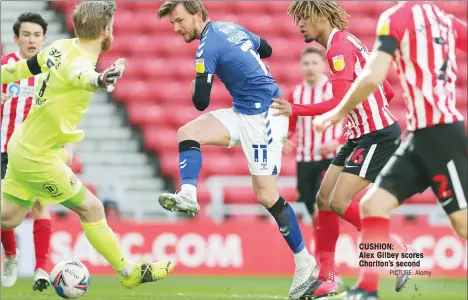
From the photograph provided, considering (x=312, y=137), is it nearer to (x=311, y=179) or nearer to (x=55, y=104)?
(x=311, y=179)

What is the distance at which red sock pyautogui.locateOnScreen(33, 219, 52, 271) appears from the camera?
780 cm

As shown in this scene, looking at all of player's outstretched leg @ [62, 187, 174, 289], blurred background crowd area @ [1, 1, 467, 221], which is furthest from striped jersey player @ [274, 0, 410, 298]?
blurred background crowd area @ [1, 1, 467, 221]

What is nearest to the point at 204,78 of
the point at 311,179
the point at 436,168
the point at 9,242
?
the point at 436,168

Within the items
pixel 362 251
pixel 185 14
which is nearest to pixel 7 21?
pixel 185 14

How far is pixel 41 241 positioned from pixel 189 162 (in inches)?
78.0

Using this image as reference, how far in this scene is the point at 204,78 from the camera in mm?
6547

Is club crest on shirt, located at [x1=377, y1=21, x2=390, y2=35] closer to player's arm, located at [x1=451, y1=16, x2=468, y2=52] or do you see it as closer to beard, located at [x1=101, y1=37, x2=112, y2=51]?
player's arm, located at [x1=451, y1=16, x2=468, y2=52]

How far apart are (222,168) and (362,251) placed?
8.68 meters

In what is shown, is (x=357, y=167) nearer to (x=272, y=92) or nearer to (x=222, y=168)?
(x=272, y=92)

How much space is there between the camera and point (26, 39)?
816cm

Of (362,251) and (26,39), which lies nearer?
(362,251)

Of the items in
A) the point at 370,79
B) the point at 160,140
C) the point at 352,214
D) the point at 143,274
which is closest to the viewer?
the point at 370,79

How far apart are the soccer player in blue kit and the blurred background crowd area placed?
220 inches

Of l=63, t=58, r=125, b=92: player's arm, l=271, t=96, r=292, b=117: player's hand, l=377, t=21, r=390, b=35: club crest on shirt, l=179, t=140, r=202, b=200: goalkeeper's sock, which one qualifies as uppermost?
l=377, t=21, r=390, b=35: club crest on shirt
